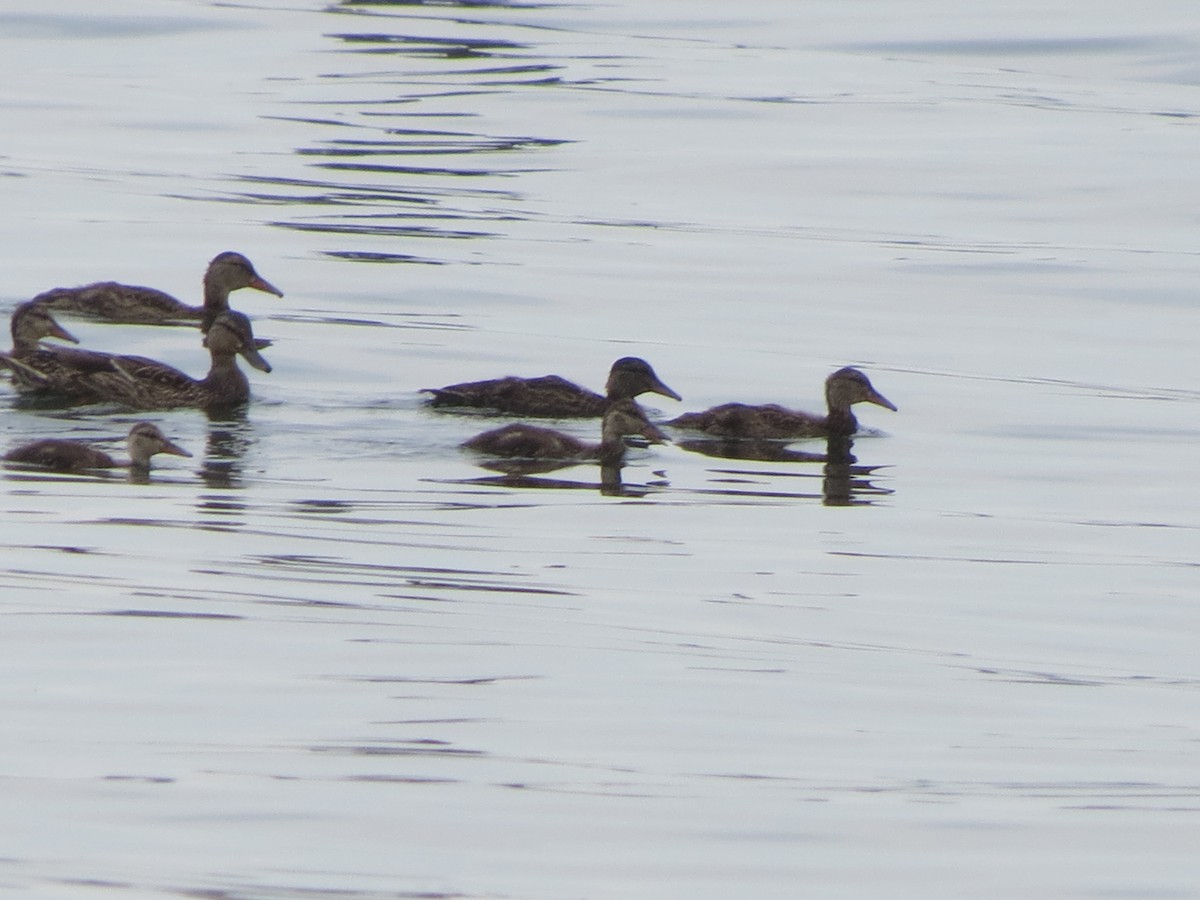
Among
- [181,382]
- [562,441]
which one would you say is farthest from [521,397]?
[181,382]

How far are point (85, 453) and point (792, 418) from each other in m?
3.78

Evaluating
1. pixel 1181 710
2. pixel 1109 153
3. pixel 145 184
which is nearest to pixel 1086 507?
pixel 1181 710

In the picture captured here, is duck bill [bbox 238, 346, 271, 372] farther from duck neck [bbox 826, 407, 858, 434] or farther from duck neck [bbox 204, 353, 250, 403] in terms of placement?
duck neck [bbox 826, 407, 858, 434]

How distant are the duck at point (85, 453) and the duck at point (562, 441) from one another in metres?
1.58

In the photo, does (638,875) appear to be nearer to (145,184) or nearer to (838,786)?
(838,786)

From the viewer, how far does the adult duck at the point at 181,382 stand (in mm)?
13648

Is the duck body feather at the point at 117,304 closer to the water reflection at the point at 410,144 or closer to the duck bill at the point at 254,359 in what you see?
the duck bill at the point at 254,359

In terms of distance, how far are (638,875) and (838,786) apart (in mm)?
978

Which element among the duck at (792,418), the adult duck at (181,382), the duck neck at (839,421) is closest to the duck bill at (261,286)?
the adult duck at (181,382)

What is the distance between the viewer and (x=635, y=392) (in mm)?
13641

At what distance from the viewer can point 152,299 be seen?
16.4m

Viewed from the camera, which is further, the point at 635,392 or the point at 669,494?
the point at 635,392

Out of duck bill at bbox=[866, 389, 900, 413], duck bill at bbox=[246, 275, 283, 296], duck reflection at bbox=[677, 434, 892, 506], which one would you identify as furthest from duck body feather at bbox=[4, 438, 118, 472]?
duck bill at bbox=[246, 275, 283, 296]

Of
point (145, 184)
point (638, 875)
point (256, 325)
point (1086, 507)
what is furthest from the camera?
point (145, 184)
